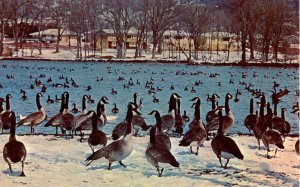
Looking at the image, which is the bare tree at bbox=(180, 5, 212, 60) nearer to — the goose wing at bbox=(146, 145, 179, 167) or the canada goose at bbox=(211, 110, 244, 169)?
the canada goose at bbox=(211, 110, 244, 169)

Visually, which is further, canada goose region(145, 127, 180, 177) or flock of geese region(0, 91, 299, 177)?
flock of geese region(0, 91, 299, 177)

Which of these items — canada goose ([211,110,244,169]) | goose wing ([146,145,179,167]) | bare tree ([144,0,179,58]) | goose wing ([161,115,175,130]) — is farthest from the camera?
bare tree ([144,0,179,58])

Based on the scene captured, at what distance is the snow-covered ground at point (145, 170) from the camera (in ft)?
31.9

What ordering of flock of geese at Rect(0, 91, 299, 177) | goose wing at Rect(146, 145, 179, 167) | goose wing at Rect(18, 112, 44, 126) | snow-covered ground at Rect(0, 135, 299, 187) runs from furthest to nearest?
goose wing at Rect(18, 112, 44, 126) < flock of geese at Rect(0, 91, 299, 177) < goose wing at Rect(146, 145, 179, 167) < snow-covered ground at Rect(0, 135, 299, 187)

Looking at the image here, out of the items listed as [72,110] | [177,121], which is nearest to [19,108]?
[72,110]

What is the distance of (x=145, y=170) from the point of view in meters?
10.6

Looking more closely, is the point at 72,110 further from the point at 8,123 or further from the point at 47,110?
the point at 8,123

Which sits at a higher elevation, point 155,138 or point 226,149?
point 155,138

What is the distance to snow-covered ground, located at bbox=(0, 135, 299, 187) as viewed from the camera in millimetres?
9711

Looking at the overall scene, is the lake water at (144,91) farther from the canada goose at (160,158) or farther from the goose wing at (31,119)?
the canada goose at (160,158)

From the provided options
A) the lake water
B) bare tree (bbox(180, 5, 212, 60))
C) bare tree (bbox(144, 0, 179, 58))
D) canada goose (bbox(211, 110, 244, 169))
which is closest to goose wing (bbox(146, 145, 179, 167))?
canada goose (bbox(211, 110, 244, 169))

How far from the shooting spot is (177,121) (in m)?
16.7

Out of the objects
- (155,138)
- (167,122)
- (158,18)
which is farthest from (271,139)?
(158,18)

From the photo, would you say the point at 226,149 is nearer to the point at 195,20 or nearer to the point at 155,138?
the point at 155,138
